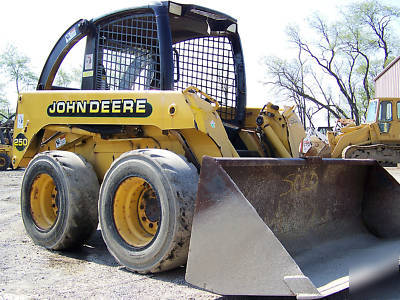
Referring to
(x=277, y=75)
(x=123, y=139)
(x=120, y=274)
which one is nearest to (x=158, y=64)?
(x=123, y=139)

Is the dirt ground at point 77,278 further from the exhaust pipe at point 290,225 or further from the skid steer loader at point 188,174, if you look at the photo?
the exhaust pipe at point 290,225

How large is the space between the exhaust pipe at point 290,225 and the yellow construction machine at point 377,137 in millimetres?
12029

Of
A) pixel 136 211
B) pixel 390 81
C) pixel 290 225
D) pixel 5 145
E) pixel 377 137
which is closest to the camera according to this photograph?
pixel 290 225

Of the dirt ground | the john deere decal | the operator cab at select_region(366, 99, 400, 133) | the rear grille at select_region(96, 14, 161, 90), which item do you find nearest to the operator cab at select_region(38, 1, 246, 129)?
the rear grille at select_region(96, 14, 161, 90)

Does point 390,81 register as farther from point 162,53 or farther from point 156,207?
point 156,207

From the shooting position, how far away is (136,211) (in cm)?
400

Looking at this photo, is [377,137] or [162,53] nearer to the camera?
[162,53]


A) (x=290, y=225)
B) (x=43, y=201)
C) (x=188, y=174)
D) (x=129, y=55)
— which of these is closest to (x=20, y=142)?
(x=43, y=201)

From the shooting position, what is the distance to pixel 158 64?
4500 millimetres

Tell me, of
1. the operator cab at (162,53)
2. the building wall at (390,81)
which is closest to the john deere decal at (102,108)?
the operator cab at (162,53)

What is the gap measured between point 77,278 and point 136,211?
770mm

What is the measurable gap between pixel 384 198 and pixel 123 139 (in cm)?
263

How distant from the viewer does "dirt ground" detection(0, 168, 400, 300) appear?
10.3ft

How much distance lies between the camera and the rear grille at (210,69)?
5.36m
